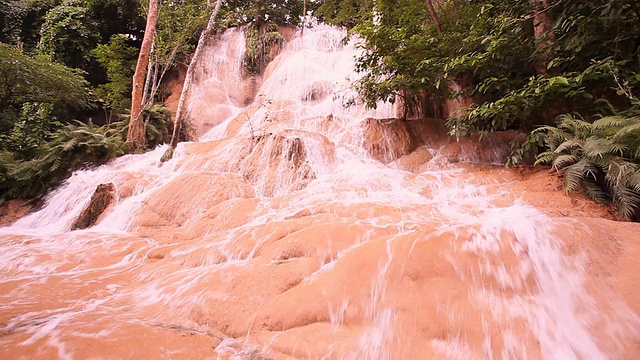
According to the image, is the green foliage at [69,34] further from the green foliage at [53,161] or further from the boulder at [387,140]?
the boulder at [387,140]

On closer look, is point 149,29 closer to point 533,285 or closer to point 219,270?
point 219,270

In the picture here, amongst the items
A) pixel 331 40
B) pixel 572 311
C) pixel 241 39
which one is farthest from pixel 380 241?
pixel 241 39

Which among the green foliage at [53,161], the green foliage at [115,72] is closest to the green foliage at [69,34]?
the green foliage at [115,72]

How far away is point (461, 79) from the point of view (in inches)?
250

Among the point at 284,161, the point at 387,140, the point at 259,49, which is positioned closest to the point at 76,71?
the point at 259,49

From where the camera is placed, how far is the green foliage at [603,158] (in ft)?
9.45

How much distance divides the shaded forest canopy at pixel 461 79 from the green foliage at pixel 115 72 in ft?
0.22

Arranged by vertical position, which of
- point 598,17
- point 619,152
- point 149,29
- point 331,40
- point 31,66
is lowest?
point 619,152

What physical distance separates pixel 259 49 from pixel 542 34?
15.4 meters

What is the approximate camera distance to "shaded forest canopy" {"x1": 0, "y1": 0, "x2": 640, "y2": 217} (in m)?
3.54

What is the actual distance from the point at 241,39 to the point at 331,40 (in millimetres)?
5909

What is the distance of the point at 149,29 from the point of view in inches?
362

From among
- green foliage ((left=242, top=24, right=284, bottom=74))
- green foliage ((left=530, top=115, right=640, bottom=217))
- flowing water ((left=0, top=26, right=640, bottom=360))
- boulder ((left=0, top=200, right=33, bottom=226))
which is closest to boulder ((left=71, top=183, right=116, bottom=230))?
flowing water ((left=0, top=26, right=640, bottom=360))

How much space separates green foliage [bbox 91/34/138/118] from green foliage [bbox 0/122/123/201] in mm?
5054
